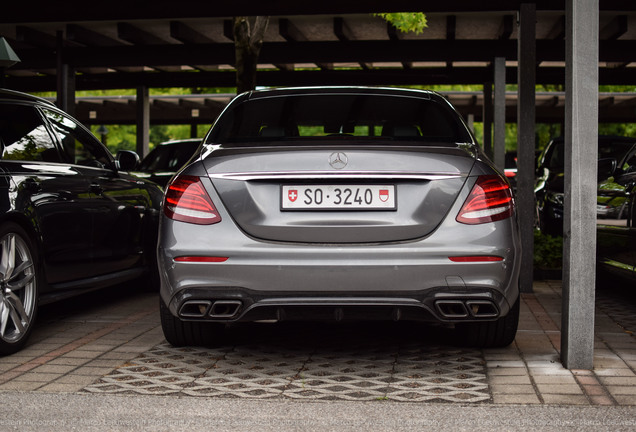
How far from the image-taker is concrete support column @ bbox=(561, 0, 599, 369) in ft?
15.7

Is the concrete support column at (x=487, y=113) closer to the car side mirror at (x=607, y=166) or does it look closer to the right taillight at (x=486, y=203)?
the car side mirror at (x=607, y=166)

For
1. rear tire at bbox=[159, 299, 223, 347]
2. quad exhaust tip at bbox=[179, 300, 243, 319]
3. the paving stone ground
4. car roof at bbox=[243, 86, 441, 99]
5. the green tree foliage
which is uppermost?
the green tree foliage

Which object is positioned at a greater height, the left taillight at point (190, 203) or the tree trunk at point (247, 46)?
the tree trunk at point (247, 46)

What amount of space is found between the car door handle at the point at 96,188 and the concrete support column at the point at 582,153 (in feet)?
11.6

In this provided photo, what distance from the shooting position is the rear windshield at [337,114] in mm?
5578

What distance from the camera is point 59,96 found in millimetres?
15703

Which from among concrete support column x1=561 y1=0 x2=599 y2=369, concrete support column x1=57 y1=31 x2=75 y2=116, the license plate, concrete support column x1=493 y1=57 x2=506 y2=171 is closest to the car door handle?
the license plate

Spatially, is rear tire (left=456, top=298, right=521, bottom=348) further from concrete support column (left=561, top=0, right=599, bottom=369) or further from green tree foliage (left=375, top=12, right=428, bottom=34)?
green tree foliage (left=375, top=12, right=428, bottom=34)

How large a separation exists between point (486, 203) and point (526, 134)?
398 cm

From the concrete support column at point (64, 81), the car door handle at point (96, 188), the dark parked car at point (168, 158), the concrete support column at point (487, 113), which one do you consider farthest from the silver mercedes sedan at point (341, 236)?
the concrete support column at point (487, 113)

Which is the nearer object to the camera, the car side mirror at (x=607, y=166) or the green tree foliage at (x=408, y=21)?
the car side mirror at (x=607, y=166)

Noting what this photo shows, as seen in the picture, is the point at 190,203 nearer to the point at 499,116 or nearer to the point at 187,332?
the point at 187,332

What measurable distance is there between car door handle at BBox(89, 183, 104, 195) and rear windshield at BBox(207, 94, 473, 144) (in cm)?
160

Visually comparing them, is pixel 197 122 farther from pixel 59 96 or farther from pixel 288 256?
pixel 288 256
